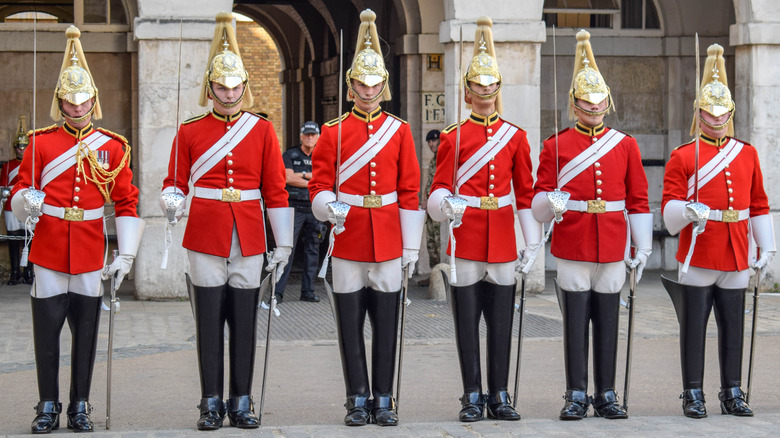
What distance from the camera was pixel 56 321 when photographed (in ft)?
21.8

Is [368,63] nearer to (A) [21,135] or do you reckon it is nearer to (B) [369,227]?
(B) [369,227]

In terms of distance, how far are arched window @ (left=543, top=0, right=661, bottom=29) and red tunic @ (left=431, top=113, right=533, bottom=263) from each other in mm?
9708

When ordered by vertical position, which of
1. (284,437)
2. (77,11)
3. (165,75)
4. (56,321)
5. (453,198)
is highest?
(77,11)

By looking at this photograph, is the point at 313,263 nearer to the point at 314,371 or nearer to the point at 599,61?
the point at 314,371

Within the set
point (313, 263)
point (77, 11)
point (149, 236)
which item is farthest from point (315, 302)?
point (77, 11)

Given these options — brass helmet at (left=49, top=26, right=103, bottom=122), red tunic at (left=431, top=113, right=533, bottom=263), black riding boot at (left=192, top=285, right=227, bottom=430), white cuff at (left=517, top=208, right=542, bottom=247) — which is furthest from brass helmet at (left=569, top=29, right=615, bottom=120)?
brass helmet at (left=49, top=26, right=103, bottom=122)

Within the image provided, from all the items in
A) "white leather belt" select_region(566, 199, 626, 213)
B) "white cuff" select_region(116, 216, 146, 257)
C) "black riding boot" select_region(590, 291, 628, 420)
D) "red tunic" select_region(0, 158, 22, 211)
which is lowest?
"black riding boot" select_region(590, 291, 628, 420)

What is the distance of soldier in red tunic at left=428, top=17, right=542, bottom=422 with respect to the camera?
6863 millimetres

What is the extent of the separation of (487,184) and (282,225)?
1.07 m

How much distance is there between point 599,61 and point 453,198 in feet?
33.7

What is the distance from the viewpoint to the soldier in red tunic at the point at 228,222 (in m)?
6.66

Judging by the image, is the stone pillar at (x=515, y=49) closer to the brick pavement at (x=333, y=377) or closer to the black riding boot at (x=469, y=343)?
the brick pavement at (x=333, y=377)

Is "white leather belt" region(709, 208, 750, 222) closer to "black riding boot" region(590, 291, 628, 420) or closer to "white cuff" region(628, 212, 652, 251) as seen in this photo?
"white cuff" region(628, 212, 652, 251)

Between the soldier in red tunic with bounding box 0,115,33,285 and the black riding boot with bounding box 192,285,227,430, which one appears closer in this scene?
the black riding boot with bounding box 192,285,227,430
